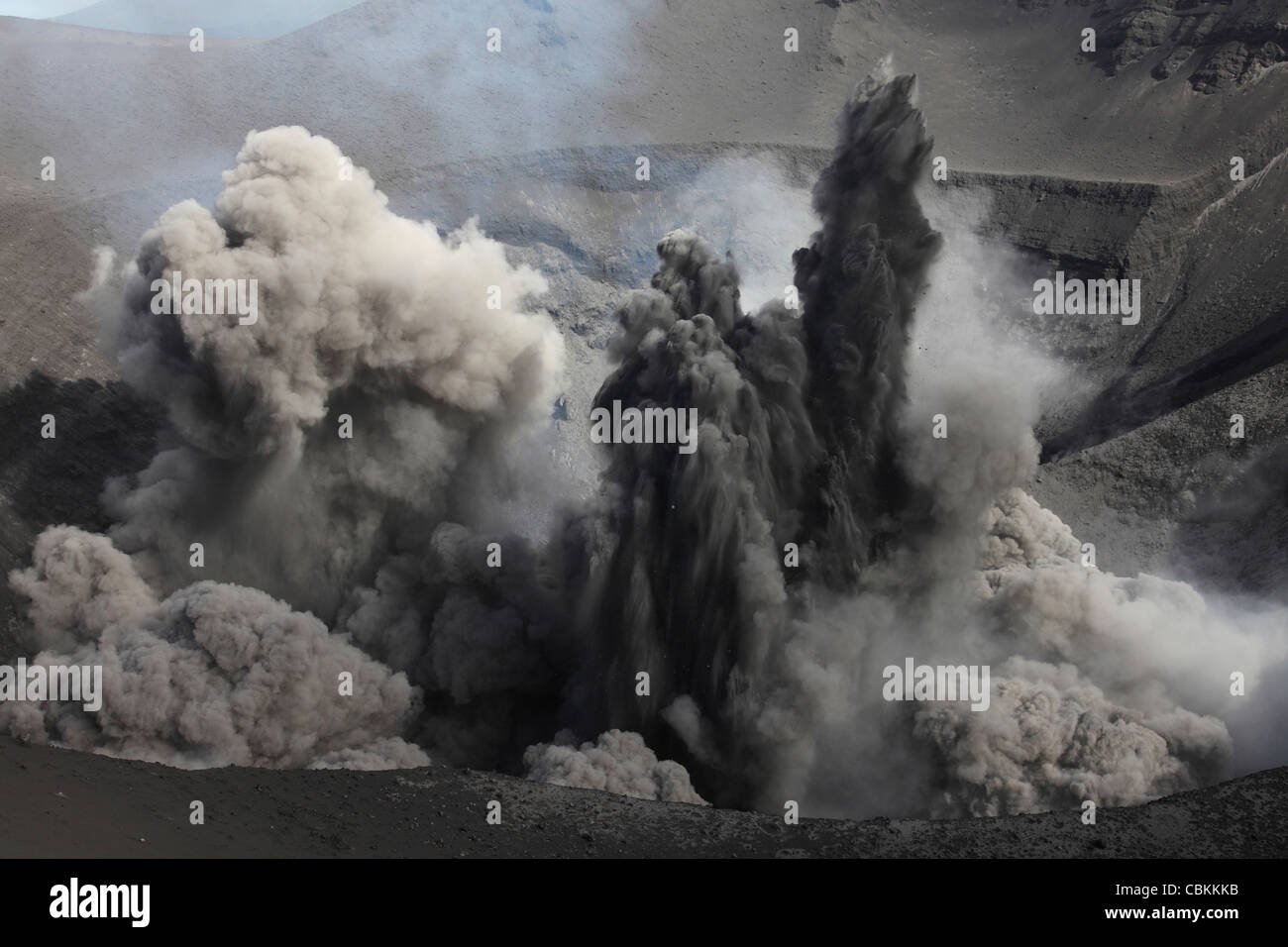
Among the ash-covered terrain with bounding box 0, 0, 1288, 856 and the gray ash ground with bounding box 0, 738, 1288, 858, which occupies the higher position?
the ash-covered terrain with bounding box 0, 0, 1288, 856

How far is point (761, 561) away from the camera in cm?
2786

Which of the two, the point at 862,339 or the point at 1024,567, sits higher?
the point at 862,339

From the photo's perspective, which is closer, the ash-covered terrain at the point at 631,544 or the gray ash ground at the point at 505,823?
the gray ash ground at the point at 505,823

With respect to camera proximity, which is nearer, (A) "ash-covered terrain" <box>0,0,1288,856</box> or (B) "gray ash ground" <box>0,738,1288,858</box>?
(B) "gray ash ground" <box>0,738,1288,858</box>

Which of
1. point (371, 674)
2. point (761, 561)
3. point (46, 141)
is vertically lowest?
point (371, 674)

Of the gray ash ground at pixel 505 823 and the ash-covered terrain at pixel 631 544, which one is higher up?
the ash-covered terrain at pixel 631 544

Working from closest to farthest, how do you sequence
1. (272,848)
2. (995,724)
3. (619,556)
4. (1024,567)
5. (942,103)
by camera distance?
(272,848) < (995,724) < (619,556) < (1024,567) < (942,103)

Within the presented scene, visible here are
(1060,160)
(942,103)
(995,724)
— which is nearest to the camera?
(995,724)

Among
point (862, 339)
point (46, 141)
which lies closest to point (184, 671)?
point (862, 339)

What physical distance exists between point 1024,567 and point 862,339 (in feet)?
29.8

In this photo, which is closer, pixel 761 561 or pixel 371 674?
pixel 761 561

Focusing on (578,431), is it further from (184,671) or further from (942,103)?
(942,103)

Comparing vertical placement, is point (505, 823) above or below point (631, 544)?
below

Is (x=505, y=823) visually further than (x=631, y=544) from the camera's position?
No
